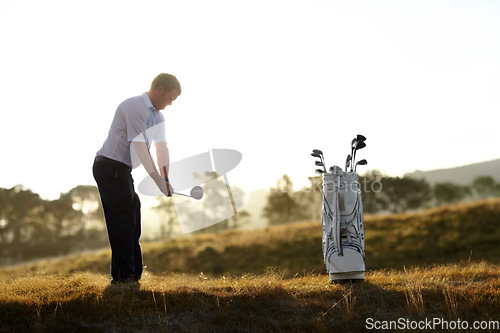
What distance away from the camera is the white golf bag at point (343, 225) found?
788 centimetres

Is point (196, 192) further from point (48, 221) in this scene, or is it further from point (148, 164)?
point (48, 221)

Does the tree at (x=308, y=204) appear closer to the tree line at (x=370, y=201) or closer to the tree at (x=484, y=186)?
the tree line at (x=370, y=201)

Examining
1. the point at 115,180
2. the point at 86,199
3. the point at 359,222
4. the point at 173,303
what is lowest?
the point at 173,303

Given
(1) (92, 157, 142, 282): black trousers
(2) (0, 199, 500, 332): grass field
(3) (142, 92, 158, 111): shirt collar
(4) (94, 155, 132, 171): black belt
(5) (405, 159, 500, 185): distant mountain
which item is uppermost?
(5) (405, 159, 500, 185): distant mountain

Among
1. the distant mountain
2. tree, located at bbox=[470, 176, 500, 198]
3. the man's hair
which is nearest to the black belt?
the man's hair

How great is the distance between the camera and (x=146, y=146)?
744 cm

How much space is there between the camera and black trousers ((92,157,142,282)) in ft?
25.2

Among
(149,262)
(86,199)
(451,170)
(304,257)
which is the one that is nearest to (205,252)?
(149,262)

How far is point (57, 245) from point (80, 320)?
64.0 metres

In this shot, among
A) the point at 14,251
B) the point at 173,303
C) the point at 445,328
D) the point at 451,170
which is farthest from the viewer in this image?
the point at 451,170

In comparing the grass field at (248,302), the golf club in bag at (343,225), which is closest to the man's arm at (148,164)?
the grass field at (248,302)

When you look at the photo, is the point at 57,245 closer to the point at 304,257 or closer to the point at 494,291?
the point at 304,257

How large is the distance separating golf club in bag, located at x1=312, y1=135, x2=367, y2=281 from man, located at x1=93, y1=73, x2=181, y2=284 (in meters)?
2.51

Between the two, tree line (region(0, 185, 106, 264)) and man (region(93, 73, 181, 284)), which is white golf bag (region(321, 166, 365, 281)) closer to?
man (region(93, 73, 181, 284))
